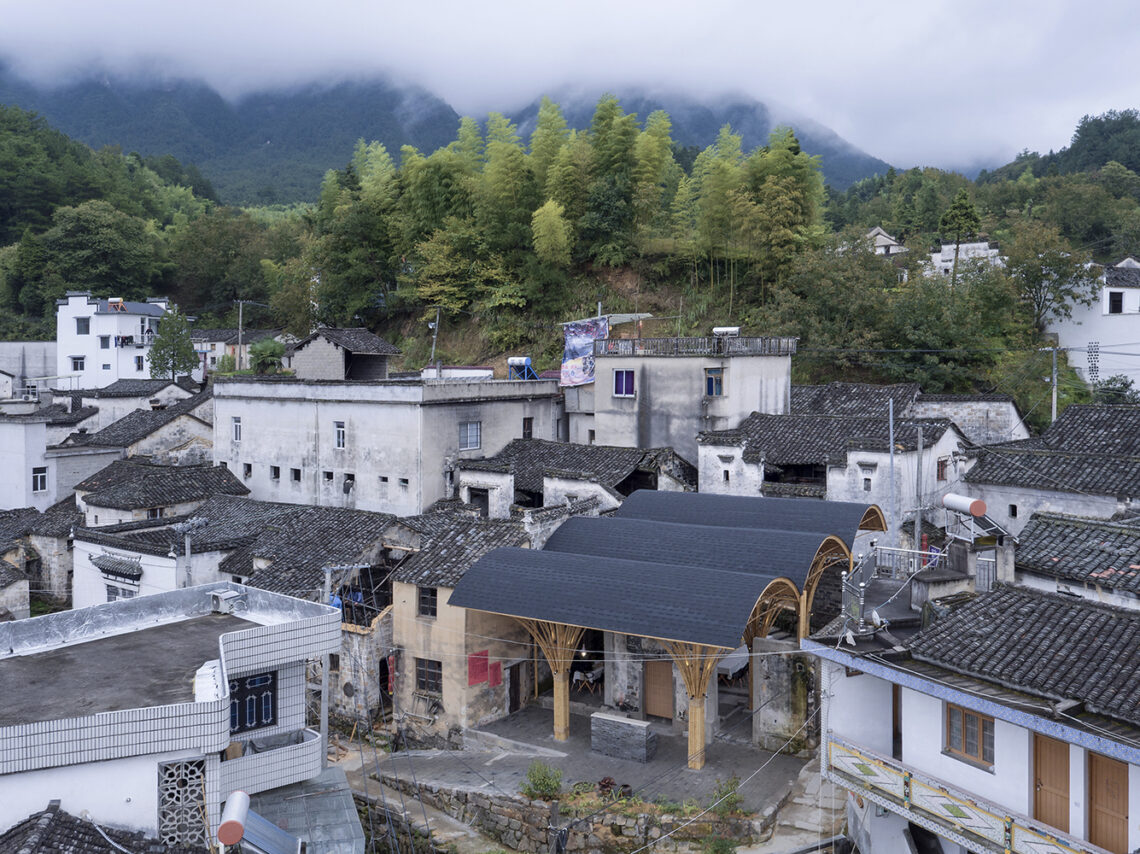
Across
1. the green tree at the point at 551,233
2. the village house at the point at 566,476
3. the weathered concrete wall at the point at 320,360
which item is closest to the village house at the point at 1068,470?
the village house at the point at 566,476

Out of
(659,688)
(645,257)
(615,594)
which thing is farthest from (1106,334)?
(615,594)

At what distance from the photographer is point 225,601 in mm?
13359

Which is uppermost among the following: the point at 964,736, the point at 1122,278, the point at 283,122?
the point at 283,122

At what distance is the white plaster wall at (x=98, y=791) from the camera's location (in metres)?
8.79

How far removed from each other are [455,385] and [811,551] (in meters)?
11.7

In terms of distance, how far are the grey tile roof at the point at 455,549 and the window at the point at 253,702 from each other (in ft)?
18.5

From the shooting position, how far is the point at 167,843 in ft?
30.1

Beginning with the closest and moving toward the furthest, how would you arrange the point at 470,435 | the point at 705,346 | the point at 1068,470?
the point at 1068,470 < the point at 705,346 < the point at 470,435

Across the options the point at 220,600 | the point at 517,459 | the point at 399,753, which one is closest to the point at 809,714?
the point at 399,753

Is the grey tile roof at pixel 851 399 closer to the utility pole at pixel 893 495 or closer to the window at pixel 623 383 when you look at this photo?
the window at pixel 623 383

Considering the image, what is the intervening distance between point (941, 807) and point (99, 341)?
43.4 metres

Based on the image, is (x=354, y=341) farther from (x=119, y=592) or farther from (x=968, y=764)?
(x=968, y=764)

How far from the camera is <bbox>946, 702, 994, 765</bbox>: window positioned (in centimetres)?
1023

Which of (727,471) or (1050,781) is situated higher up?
(727,471)
